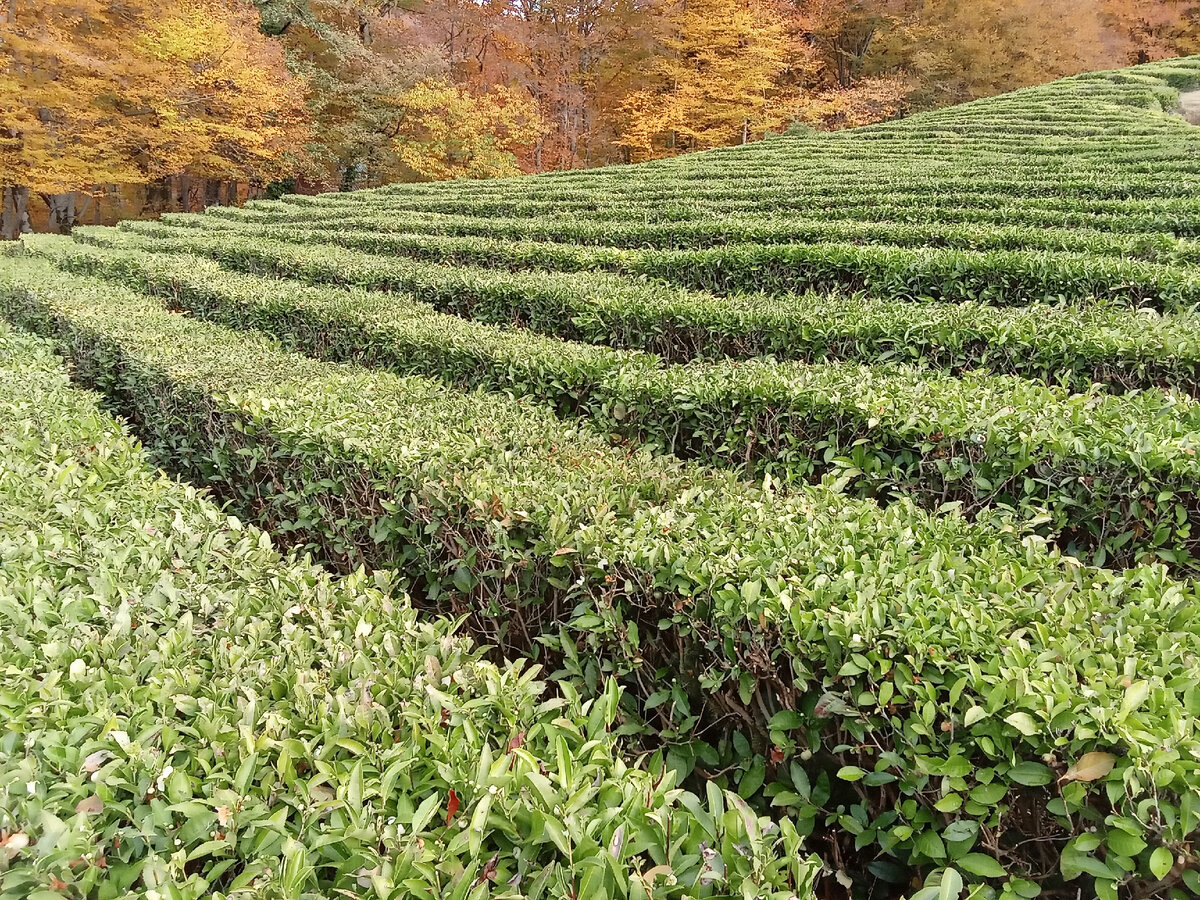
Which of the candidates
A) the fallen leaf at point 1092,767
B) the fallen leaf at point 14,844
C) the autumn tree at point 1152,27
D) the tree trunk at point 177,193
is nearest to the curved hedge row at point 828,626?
the fallen leaf at point 1092,767

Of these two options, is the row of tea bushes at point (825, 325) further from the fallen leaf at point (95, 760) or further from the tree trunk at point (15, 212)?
the tree trunk at point (15, 212)

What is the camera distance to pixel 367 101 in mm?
28422

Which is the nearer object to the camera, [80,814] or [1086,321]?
[80,814]

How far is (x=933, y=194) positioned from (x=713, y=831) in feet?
39.2

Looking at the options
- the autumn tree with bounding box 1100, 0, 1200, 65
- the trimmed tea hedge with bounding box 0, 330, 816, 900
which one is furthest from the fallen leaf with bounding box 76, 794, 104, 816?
the autumn tree with bounding box 1100, 0, 1200, 65

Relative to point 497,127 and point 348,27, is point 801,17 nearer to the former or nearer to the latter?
point 497,127

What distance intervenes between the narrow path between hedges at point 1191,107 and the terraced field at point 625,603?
66.6 feet

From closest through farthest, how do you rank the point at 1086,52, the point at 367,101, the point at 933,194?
1. the point at 933,194
2. the point at 367,101
3. the point at 1086,52

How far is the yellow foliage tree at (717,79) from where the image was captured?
29.9 m

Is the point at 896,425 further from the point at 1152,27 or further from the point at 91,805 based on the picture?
the point at 1152,27

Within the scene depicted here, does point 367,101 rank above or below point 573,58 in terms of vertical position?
below

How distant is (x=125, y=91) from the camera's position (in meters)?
21.4

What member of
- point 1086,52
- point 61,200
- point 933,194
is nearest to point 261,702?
point 933,194

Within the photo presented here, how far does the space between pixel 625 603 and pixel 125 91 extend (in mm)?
25872
